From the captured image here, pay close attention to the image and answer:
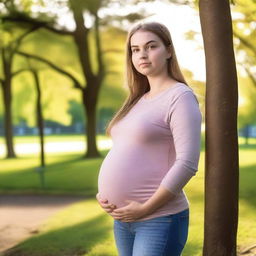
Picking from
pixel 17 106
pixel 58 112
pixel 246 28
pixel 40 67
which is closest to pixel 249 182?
pixel 246 28

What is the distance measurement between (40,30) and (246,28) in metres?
14.9

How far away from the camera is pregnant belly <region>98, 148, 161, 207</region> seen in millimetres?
2600

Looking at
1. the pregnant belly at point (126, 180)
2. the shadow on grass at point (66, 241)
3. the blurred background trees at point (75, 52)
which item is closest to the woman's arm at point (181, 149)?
the pregnant belly at point (126, 180)

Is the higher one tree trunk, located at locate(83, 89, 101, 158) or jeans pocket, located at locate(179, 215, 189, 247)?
jeans pocket, located at locate(179, 215, 189, 247)

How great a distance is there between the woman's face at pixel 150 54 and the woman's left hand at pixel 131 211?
609 millimetres

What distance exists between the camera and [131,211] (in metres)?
2.55

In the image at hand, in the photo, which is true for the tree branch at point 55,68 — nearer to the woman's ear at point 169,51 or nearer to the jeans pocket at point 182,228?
the woman's ear at point 169,51

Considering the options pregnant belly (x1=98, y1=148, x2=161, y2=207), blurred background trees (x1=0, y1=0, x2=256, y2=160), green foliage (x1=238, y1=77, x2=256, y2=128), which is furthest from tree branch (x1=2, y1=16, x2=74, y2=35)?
pregnant belly (x1=98, y1=148, x2=161, y2=207)

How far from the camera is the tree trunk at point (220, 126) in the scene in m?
3.66

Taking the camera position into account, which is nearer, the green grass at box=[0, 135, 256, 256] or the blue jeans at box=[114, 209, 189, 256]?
the blue jeans at box=[114, 209, 189, 256]

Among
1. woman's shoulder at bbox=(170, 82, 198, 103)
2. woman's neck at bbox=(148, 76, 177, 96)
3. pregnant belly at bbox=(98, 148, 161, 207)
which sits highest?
woman's neck at bbox=(148, 76, 177, 96)

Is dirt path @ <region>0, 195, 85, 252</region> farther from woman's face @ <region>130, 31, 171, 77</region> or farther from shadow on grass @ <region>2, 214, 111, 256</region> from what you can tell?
woman's face @ <region>130, 31, 171, 77</region>

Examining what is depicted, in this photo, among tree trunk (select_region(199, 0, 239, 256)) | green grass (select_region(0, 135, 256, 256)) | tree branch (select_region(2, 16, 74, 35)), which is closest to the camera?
tree trunk (select_region(199, 0, 239, 256))

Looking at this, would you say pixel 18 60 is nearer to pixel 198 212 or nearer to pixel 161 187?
pixel 198 212
